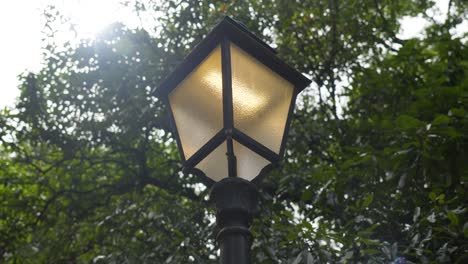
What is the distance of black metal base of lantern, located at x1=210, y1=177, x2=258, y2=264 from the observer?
3.13m

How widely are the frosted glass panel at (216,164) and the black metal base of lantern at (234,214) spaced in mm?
75

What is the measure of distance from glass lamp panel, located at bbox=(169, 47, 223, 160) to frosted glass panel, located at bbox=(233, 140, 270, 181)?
159 millimetres

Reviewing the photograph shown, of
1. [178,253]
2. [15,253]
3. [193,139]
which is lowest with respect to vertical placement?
[193,139]

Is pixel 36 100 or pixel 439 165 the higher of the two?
pixel 36 100

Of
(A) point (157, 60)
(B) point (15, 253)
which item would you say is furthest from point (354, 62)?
(B) point (15, 253)

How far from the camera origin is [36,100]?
35.4 ft

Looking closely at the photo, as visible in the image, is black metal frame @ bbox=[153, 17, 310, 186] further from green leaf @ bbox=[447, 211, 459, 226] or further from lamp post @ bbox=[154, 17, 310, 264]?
green leaf @ bbox=[447, 211, 459, 226]

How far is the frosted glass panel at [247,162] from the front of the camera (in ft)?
10.8

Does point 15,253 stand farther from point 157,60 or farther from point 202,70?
point 202,70

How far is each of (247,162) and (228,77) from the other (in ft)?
1.53

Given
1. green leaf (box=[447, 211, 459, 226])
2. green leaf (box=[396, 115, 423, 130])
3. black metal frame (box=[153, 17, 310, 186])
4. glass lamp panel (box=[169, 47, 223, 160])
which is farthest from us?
green leaf (box=[396, 115, 423, 130])

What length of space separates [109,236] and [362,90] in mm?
4601

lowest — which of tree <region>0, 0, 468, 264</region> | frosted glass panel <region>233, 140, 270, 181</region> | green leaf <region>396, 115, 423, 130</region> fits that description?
frosted glass panel <region>233, 140, 270, 181</region>

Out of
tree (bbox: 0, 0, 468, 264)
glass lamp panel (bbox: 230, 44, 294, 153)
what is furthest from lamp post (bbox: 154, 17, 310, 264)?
tree (bbox: 0, 0, 468, 264)
